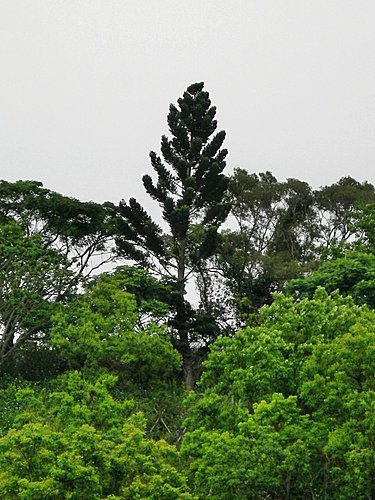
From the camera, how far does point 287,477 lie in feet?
38.6

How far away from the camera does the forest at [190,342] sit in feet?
36.2

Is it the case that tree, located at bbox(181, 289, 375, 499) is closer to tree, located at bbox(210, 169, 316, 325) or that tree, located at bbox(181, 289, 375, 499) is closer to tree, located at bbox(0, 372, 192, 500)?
tree, located at bbox(0, 372, 192, 500)

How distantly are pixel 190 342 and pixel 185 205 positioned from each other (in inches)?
180

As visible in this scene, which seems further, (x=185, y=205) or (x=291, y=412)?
(x=185, y=205)

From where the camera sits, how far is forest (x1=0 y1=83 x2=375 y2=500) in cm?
1102

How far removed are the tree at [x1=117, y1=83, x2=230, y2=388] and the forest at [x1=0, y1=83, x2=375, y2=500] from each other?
59mm

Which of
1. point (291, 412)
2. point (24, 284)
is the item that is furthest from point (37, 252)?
point (291, 412)

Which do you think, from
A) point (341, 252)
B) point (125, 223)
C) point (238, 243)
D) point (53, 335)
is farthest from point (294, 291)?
point (238, 243)

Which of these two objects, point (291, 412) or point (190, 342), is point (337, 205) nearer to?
point (190, 342)

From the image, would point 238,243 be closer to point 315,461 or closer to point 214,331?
point 214,331

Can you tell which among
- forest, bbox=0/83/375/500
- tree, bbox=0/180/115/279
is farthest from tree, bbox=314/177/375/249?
tree, bbox=0/180/115/279

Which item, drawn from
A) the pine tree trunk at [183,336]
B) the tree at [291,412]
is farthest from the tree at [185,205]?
the tree at [291,412]

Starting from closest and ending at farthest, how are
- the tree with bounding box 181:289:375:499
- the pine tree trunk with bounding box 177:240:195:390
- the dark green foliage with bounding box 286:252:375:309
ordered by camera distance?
the tree with bounding box 181:289:375:499 < the dark green foliage with bounding box 286:252:375:309 < the pine tree trunk with bounding box 177:240:195:390

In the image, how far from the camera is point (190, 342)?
1012 inches
